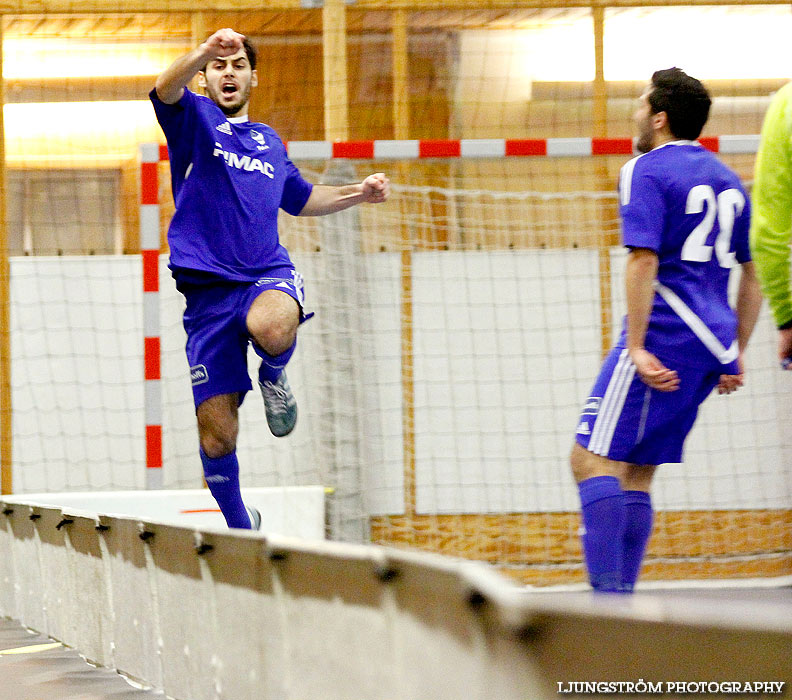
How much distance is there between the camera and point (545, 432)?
6.88 m

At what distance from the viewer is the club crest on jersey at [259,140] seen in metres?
4.33

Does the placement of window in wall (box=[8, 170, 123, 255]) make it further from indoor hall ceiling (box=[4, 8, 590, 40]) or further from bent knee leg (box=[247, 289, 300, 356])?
bent knee leg (box=[247, 289, 300, 356])

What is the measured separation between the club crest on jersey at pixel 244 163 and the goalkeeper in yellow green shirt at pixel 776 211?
187 centimetres

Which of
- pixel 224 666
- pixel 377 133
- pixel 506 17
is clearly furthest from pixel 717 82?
pixel 224 666

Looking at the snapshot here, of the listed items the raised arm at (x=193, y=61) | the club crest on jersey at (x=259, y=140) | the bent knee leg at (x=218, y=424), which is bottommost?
the bent knee leg at (x=218, y=424)

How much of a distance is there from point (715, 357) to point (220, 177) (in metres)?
1.80

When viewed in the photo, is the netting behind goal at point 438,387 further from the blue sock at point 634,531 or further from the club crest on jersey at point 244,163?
the blue sock at point 634,531

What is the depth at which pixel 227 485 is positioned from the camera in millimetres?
4129

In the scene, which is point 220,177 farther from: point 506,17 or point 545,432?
point 506,17

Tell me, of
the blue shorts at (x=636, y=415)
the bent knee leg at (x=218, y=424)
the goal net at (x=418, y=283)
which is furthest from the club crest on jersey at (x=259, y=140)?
the blue shorts at (x=636, y=415)

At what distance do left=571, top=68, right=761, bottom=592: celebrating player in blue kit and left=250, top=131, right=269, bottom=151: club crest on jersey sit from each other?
5.00ft

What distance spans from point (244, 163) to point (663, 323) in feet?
5.50

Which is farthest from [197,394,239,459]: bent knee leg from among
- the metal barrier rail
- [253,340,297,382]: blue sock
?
the metal barrier rail

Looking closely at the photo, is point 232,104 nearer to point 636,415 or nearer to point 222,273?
point 222,273
